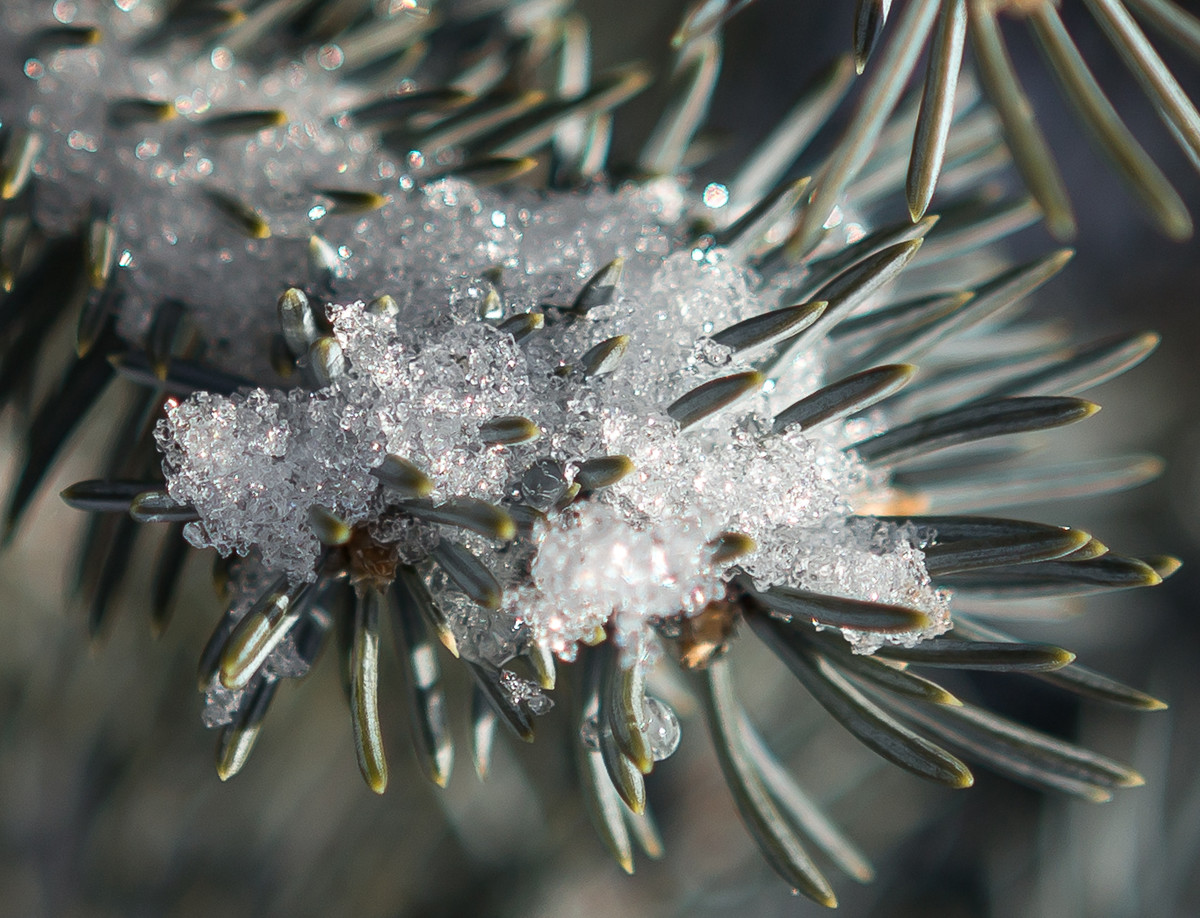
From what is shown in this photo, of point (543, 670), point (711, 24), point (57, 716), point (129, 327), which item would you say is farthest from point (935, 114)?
point (57, 716)

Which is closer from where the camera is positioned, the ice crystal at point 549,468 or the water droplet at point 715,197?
the ice crystal at point 549,468

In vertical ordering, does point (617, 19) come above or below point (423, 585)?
above

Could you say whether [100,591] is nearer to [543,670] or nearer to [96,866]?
[543,670]

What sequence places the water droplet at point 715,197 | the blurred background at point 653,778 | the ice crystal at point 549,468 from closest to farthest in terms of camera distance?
the ice crystal at point 549,468, the water droplet at point 715,197, the blurred background at point 653,778

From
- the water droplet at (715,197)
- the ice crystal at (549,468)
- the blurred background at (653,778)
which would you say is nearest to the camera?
the ice crystal at (549,468)

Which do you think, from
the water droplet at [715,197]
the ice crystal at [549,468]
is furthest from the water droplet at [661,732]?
the water droplet at [715,197]

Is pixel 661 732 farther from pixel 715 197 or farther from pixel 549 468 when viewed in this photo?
pixel 715 197

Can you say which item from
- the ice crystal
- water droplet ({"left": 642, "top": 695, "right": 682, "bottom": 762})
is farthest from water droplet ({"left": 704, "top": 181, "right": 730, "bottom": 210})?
water droplet ({"left": 642, "top": 695, "right": 682, "bottom": 762})

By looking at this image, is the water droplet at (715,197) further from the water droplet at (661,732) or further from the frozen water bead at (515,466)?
the water droplet at (661,732)
